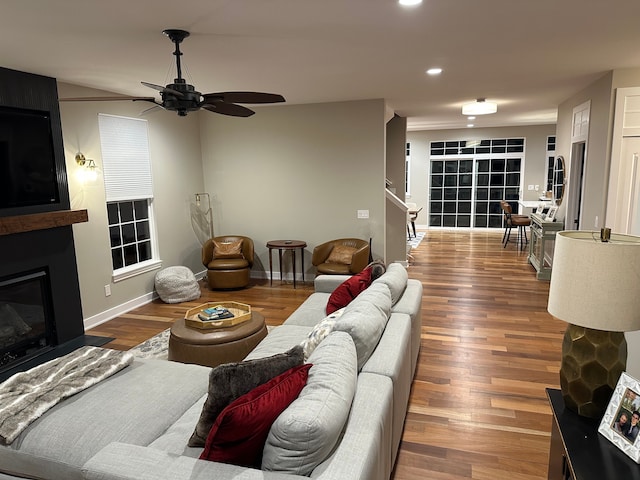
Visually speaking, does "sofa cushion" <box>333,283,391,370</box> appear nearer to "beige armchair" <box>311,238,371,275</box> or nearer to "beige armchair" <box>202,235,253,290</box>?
"beige armchair" <box>311,238,371,275</box>

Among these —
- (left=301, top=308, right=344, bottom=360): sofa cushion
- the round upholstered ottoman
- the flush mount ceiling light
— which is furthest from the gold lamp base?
the flush mount ceiling light

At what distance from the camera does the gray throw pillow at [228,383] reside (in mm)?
1688

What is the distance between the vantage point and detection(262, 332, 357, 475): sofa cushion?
1.49 metres

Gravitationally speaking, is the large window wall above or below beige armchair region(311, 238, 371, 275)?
above

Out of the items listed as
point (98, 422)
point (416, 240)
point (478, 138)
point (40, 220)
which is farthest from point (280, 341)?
point (478, 138)

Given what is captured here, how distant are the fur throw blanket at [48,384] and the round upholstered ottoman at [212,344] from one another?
0.58m

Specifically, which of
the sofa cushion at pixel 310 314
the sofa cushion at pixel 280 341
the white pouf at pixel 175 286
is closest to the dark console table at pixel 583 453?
the sofa cushion at pixel 280 341

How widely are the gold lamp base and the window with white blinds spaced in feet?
16.1

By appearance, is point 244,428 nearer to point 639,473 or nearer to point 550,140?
point 639,473

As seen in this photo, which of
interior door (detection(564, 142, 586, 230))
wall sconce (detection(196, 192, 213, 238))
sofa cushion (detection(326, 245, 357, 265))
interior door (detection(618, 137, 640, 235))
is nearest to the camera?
interior door (detection(618, 137, 640, 235))

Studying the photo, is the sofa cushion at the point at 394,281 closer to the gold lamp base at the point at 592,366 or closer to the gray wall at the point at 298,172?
the gold lamp base at the point at 592,366

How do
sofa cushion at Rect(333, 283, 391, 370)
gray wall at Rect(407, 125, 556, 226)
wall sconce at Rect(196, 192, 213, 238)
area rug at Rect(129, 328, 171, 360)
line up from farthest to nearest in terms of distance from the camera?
gray wall at Rect(407, 125, 556, 226) → wall sconce at Rect(196, 192, 213, 238) → area rug at Rect(129, 328, 171, 360) → sofa cushion at Rect(333, 283, 391, 370)

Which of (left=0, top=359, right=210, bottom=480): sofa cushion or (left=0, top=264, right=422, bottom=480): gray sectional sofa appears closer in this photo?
(left=0, top=264, right=422, bottom=480): gray sectional sofa

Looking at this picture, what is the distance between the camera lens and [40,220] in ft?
12.9
